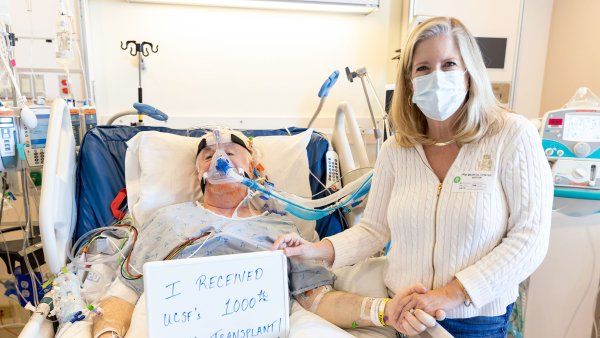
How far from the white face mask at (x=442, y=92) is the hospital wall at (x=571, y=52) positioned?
1.93 meters

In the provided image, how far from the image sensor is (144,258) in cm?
145

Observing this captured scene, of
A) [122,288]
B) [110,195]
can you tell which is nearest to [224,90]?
[110,195]

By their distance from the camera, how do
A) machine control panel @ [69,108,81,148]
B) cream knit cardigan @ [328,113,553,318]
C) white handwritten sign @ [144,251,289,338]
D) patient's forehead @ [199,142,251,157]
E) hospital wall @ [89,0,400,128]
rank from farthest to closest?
hospital wall @ [89,0,400,128] → machine control panel @ [69,108,81,148] → patient's forehead @ [199,142,251,157] → cream knit cardigan @ [328,113,553,318] → white handwritten sign @ [144,251,289,338]

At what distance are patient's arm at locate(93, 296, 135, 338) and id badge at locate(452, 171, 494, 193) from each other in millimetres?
1107

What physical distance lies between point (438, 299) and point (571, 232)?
47.1 inches

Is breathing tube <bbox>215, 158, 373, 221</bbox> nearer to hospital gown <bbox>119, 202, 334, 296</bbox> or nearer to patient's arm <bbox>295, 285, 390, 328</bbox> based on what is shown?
hospital gown <bbox>119, 202, 334, 296</bbox>

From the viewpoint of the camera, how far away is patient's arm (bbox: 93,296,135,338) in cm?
118

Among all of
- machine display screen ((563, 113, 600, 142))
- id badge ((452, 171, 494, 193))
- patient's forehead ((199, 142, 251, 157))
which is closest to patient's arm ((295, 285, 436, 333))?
id badge ((452, 171, 494, 193))

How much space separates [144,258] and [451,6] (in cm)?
265

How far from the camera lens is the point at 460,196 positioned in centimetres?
109

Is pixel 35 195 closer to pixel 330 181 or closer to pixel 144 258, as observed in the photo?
pixel 144 258

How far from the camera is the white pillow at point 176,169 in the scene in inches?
70.1

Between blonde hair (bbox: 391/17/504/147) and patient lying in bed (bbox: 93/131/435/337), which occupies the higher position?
blonde hair (bbox: 391/17/504/147)

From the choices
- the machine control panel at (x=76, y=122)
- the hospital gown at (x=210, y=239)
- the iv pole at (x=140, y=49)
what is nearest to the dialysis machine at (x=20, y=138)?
the machine control panel at (x=76, y=122)
